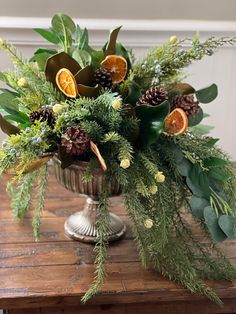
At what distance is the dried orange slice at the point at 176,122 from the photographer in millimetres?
841

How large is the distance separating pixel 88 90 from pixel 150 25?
2.33 ft

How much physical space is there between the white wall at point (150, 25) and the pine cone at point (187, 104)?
2.08ft

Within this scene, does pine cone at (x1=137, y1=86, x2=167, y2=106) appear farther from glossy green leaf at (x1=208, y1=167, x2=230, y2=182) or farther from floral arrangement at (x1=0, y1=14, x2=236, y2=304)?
glossy green leaf at (x1=208, y1=167, x2=230, y2=182)

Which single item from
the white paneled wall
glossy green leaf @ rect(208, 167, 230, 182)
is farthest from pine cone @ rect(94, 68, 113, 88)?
the white paneled wall

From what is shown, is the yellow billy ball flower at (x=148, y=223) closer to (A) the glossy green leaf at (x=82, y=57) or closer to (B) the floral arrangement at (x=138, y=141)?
(B) the floral arrangement at (x=138, y=141)

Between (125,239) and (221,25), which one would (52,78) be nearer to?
(125,239)

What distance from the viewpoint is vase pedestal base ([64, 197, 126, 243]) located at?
991 mm

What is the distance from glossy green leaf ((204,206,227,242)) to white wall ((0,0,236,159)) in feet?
2.35

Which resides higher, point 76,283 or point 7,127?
point 7,127

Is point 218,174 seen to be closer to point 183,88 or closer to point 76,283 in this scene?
point 183,88

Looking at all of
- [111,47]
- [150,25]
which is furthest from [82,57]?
[150,25]

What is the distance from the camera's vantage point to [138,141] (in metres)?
0.88

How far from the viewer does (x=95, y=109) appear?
839 millimetres

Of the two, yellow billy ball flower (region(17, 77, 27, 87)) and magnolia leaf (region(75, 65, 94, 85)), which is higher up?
magnolia leaf (region(75, 65, 94, 85))
